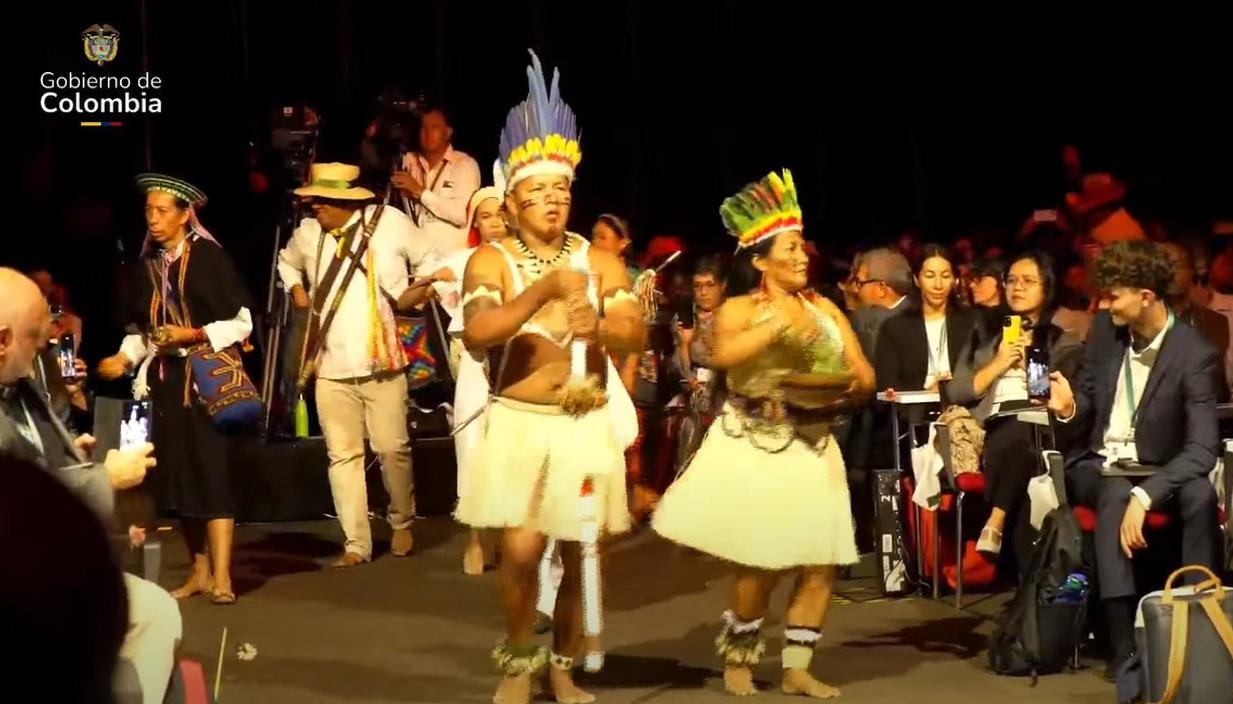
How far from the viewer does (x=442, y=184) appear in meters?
10.2

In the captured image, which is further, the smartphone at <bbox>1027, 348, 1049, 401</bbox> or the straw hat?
the straw hat

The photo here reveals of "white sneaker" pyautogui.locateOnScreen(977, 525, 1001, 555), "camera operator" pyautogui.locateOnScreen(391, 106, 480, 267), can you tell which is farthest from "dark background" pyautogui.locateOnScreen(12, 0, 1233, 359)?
"white sneaker" pyautogui.locateOnScreen(977, 525, 1001, 555)

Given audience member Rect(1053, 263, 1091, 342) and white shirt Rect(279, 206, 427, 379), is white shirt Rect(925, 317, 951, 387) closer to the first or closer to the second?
audience member Rect(1053, 263, 1091, 342)

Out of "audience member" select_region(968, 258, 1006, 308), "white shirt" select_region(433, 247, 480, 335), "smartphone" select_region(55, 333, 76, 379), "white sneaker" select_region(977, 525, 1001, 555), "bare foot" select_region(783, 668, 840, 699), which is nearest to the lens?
"bare foot" select_region(783, 668, 840, 699)

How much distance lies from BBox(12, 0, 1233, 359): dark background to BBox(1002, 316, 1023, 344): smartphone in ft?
16.0

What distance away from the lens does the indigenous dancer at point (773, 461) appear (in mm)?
5816

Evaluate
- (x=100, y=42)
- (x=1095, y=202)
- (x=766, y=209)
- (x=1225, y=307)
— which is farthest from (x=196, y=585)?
(x=1095, y=202)

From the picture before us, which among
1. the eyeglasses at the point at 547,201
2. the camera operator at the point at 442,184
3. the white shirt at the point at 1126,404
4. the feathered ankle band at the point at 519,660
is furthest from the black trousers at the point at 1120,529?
the camera operator at the point at 442,184

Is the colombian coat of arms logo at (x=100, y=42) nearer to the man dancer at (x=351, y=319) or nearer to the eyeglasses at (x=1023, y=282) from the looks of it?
the man dancer at (x=351, y=319)

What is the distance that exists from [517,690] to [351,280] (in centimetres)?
314


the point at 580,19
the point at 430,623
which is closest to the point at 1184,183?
the point at 580,19

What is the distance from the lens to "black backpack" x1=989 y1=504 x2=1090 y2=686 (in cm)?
615

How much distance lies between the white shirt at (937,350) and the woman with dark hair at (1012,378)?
12.1 inches

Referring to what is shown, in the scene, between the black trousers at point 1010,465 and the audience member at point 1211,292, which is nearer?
the black trousers at point 1010,465
